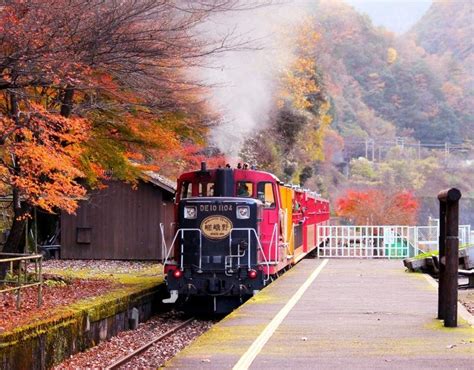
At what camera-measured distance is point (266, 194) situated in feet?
56.5

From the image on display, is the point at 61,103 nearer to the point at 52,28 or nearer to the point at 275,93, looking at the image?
the point at 52,28

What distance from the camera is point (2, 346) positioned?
10250 mm

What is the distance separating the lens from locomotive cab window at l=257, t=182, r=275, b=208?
56.1ft

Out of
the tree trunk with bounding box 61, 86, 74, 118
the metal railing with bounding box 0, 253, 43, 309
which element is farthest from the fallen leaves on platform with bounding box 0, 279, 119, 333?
the tree trunk with bounding box 61, 86, 74, 118

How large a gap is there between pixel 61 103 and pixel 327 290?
22.5 ft

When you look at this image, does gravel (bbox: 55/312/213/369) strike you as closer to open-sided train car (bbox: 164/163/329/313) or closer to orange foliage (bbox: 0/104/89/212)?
open-sided train car (bbox: 164/163/329/313)

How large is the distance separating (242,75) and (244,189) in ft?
22.8

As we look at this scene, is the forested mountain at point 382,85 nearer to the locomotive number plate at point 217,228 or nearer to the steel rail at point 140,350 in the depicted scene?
the locomotive number plate at point 217,228

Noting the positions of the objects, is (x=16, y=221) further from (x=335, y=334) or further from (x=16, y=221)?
(x=335, y=334)

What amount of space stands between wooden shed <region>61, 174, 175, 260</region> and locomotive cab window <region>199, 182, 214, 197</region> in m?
13.1

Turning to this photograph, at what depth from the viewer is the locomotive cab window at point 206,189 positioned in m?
17.2

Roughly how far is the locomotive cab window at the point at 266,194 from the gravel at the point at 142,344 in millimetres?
2909

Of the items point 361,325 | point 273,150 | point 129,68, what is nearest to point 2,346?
point 361,325

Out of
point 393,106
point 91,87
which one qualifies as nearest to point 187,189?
point 91,87
